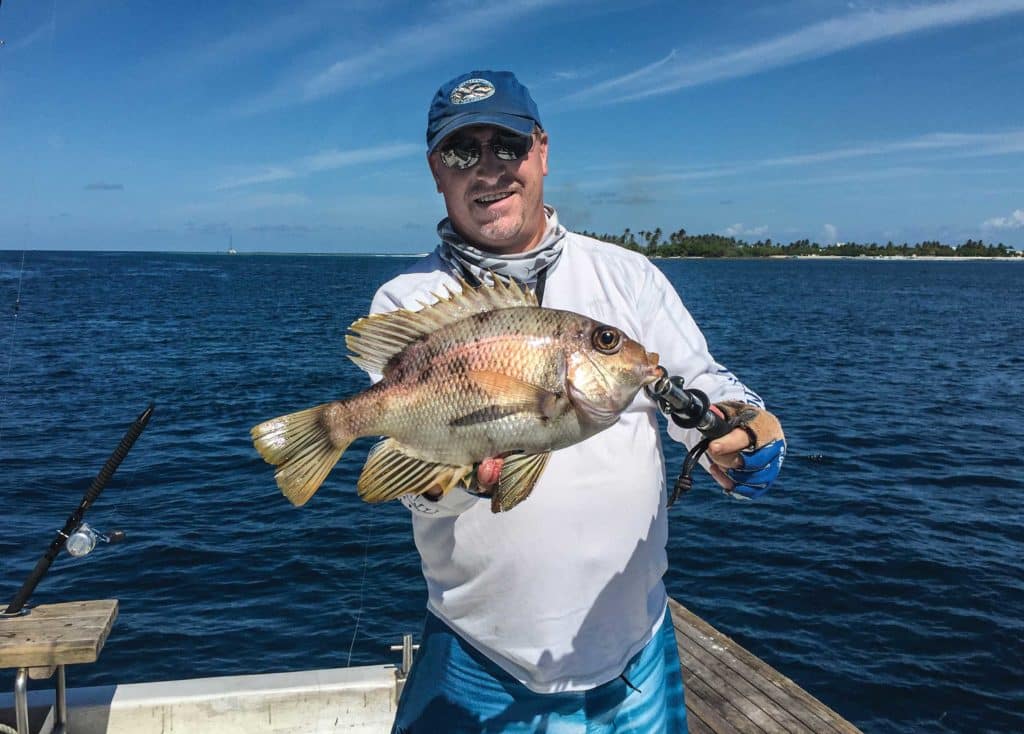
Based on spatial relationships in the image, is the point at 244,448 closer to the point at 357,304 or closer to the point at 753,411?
the point at 753,411

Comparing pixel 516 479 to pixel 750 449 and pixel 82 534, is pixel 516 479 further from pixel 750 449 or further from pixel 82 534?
pixel 82 534

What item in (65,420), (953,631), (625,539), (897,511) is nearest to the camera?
(625,539)

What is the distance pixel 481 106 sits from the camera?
3.14 metres

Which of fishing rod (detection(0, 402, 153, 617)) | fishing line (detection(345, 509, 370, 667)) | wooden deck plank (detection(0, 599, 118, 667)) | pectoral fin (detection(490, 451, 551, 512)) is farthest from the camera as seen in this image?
fishing line (detection(345, 509, 370, 667))

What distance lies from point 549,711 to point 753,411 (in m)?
1.45

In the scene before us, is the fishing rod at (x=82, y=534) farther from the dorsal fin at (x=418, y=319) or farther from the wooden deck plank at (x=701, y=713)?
the wooden deck plank at (x=701, y=713)

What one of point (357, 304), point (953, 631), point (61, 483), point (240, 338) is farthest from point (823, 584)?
point (357, 304)

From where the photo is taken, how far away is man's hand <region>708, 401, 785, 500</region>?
287 cm

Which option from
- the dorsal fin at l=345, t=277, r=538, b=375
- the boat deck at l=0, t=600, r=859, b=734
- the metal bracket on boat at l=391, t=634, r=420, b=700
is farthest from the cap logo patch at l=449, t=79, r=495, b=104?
the boat deck at l=0, t=600, r=859, b=734

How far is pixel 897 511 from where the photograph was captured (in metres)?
14.9

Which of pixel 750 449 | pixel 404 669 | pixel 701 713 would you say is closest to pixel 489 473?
pixel 750 449

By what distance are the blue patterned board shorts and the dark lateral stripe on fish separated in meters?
1.08

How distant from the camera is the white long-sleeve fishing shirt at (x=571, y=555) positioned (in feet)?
9.77

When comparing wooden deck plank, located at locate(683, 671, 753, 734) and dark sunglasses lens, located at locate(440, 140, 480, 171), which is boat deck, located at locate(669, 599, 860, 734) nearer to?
wooden deck plank, located at locate(683, 671, 753, 734)
